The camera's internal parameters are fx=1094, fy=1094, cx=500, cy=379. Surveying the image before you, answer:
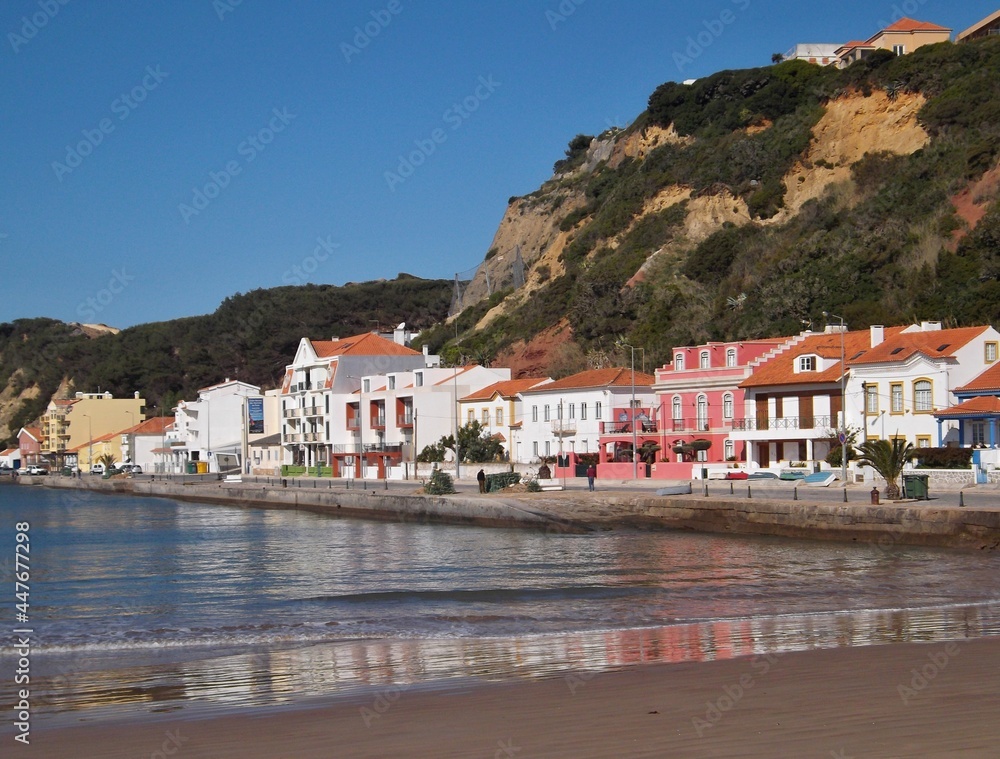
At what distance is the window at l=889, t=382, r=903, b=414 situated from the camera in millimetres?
48969

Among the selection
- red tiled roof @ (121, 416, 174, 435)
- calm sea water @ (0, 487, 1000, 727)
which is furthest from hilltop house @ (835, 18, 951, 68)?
red tiled roof @ (121, 416, 174, 435)

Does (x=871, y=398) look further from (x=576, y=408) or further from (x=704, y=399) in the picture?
(x=576, y=408)

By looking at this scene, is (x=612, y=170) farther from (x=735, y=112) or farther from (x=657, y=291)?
(x=657, y=291)

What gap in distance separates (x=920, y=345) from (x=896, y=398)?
2723 mm

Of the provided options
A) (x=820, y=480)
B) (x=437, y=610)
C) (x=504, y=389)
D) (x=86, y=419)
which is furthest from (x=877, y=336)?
(x=86, y=419)

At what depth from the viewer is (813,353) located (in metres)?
53.4

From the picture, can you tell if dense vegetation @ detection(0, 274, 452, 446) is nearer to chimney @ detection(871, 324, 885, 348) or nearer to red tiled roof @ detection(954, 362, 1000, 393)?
chimney @ detection(871, 324, 885, 348)

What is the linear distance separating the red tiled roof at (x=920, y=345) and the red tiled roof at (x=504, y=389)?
82.8 ft

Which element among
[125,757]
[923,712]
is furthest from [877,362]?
[125,757]

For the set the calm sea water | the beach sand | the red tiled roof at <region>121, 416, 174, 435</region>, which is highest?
the red tiled roof at <region>121, 416, 174, 435</region>

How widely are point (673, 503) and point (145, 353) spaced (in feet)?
438

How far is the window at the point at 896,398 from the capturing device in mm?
48969

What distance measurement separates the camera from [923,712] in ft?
36.9

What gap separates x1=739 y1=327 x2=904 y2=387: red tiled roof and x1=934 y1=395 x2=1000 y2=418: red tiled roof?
20.4 feet
